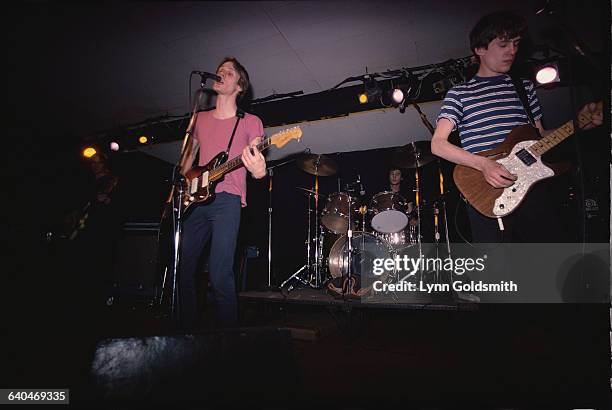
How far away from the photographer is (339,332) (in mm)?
3484

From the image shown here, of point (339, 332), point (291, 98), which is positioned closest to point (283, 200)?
point (291, 98)

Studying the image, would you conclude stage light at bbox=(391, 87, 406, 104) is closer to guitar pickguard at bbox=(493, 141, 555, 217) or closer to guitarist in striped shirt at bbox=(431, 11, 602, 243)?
guitarist in striped shirt at bbox=(431, 11, 602, 243)

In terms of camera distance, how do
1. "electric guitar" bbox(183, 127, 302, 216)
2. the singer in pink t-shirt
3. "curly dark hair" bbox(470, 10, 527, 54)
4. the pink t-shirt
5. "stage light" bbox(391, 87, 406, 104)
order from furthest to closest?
1. "stage light" bbox(391, 87, 406, 104)
2. the pink t-shirt
3. "electric guitar" bbox(183, 127, 302, 216)
4. the singer in pink t-shirt
5. "curly dark hair" bbox(470, 10, 527, 54)

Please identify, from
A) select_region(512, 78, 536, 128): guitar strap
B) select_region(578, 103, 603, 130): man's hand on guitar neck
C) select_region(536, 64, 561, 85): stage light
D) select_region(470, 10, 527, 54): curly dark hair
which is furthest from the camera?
select_region(536, 64, 561, 85): stage light

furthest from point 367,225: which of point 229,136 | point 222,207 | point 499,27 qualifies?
point 499,27

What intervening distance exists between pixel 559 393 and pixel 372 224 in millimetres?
3961

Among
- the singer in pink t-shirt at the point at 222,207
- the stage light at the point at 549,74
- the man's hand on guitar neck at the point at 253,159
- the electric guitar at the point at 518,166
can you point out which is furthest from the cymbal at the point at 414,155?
the man's hand on guitar neck at the point at 253,159

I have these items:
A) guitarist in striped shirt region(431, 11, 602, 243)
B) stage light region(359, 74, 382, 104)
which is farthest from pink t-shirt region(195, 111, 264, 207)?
stage light region(359, 74, 382, 104)

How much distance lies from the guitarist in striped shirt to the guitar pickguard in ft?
0.14

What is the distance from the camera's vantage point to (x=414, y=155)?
5.42 m

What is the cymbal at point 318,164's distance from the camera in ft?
18.4

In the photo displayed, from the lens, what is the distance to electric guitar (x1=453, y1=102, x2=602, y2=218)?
1.95m

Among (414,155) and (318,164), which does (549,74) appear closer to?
(414,155)

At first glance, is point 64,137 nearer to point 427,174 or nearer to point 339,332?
point 339,332
